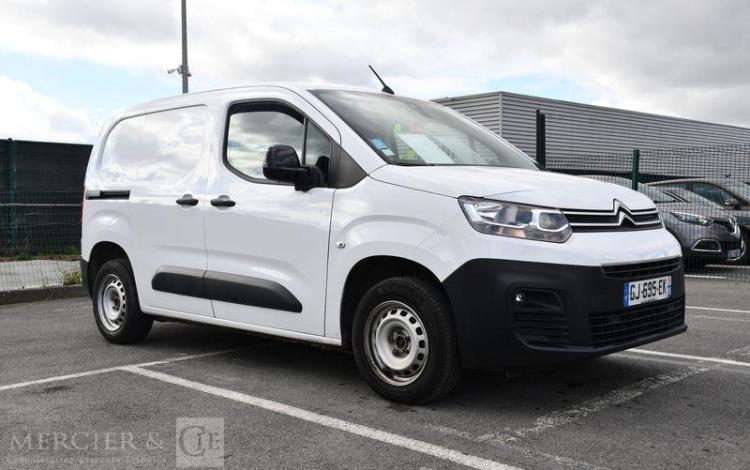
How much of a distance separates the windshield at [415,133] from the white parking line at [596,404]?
156 centimetres

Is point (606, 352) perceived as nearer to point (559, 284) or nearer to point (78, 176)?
point (559, 284)

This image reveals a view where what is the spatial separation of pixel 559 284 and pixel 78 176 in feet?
43.0

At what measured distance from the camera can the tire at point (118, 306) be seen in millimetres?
5977

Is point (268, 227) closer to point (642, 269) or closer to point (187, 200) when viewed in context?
point (187, 200)

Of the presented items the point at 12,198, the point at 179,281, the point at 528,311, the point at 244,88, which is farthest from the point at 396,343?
the point at 12,198

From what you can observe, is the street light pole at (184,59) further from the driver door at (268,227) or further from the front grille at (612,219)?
the front grille at (612,219)

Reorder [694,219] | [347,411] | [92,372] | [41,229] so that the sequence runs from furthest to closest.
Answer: [41,229] < [694,219] < [92,372] < [347,411]

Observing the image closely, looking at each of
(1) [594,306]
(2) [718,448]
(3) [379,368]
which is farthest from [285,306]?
(2) [718,448]

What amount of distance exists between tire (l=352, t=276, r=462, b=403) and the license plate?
96 centimetres

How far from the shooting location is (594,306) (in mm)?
3875

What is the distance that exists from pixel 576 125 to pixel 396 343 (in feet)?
79.5

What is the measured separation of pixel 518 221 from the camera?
3.90 meters

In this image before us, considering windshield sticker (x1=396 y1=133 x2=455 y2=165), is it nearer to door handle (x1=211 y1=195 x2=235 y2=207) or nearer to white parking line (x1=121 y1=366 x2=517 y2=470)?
door handle (x1=211 y1=195 x2=235 y2=207)

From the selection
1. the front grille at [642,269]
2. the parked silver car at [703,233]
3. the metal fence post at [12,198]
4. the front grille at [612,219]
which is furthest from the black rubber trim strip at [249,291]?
the parked silver car at [703,233]
